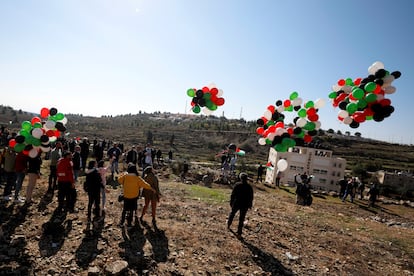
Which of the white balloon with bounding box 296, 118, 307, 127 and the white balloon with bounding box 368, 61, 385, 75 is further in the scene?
the white balloon with bounding box 296, 118, 307, 127

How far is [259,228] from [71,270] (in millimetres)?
5544

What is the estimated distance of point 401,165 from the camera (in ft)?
190

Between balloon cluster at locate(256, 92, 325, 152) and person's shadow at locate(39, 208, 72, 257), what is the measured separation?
6.65 m

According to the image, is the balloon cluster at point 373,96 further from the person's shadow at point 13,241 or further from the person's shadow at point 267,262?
the person's shadow at point 13,241

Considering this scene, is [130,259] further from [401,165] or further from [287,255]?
[401,165]

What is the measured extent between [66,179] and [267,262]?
18.3 feet

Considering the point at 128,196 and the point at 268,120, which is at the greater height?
the point at 268,120

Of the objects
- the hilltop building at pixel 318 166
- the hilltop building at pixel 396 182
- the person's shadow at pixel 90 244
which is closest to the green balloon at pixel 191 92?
the person's shadow at pixel 90 244

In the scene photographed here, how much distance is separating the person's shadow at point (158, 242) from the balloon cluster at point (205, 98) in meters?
4.80

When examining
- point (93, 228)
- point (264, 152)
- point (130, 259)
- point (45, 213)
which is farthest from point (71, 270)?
point (264, 152)

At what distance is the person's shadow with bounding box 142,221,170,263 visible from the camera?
6.11 m

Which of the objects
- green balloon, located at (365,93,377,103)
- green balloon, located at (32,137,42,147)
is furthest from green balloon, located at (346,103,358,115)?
green balloon, located at (32,137,42,147)

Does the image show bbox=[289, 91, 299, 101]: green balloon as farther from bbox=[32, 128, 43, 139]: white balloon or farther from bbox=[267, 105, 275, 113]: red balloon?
bbox=[32, 128, 43, 139]: white balloon

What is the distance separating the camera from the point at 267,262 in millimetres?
6672
